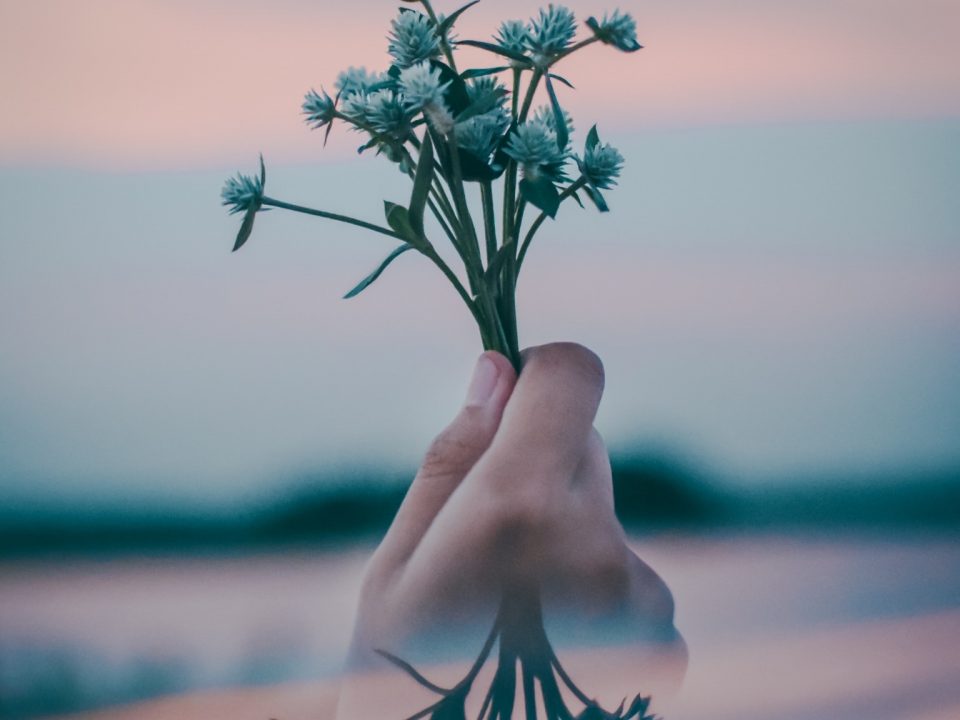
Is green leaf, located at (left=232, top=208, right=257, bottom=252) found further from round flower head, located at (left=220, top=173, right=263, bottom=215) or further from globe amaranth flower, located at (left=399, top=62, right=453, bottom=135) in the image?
globe amaranth flower, located at (left=399, top=62, right=453, bottom=135)

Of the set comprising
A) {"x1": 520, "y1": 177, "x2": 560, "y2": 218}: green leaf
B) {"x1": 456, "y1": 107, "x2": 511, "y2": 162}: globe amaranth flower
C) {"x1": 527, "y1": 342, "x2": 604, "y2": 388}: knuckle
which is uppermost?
{"x1": 456, "y1": 107, "x2": 511, "y2": 162}: globe amaranth flower

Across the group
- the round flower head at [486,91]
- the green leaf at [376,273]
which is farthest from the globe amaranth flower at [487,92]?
the green leaf at [376,273]

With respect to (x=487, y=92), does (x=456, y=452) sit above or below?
below

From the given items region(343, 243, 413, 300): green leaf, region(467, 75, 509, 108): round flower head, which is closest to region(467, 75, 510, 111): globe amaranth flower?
region(467, 75, 509, 108): round flower head

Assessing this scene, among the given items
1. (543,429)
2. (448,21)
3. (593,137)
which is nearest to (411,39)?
(448,21)

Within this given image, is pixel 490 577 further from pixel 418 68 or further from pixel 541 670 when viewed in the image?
pixel 418 68

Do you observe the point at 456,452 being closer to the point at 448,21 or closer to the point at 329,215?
the point at 329,215

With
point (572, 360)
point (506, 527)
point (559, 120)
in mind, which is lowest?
point (506, 527)
